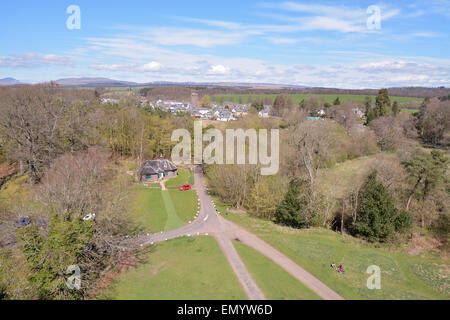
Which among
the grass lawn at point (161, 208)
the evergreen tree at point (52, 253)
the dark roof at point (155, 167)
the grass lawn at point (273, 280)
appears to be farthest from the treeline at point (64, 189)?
the grass lawn at point (273, 280)

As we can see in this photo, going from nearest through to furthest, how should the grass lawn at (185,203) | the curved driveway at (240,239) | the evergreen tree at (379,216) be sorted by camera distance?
the curved driveway at (240,239) → the evergreen tree at (379,216) → the grass lawn at (185,203)

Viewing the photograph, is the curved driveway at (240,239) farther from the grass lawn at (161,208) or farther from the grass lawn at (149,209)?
the grass lawn at (149,209)

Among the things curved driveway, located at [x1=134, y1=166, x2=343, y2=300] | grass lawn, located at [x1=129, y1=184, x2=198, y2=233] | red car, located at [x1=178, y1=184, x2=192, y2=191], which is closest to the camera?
curved driveway, located at [x1=134, y1=166, x2=343, y2=300]

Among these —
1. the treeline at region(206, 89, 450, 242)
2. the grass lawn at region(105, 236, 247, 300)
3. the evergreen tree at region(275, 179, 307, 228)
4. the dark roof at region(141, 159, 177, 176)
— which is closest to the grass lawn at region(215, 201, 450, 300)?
the evergreen tree at region(275, 179, 307, 228)

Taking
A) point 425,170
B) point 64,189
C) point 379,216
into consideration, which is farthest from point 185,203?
point 425,170

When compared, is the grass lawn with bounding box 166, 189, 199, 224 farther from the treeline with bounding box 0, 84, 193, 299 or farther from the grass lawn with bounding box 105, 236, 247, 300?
the grass lawn with bounding box 105, 236, 247, 300

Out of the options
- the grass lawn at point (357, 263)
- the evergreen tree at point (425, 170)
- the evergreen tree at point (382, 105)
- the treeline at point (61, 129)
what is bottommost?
the grass lawn at point (357, 263)

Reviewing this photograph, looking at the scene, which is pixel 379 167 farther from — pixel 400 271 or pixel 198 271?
pixel 198 271

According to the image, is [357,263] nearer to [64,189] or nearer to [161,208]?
[161,208]
